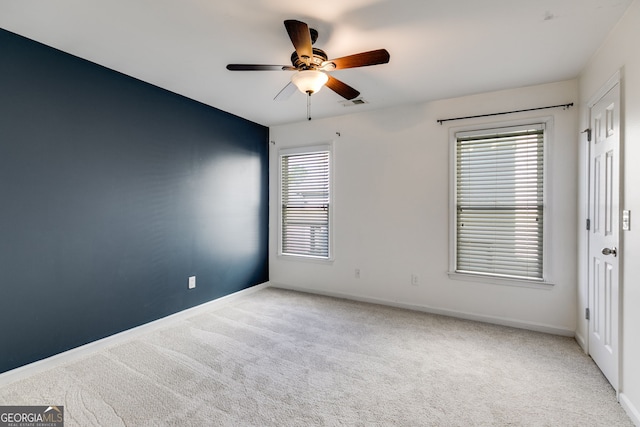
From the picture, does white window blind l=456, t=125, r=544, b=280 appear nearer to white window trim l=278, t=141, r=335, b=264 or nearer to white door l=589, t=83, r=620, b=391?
white door l=589, t=83, r=620, b=391

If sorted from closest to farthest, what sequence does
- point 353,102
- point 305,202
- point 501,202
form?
point 501,202 < point 353,102 < point 305,202

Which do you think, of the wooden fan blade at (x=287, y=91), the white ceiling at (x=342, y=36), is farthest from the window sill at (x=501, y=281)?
the wooden fan blade at (x=287, y=91)

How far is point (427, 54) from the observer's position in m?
2.53

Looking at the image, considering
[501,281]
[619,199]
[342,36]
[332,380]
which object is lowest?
[332,380]

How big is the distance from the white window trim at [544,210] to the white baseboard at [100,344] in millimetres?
2886

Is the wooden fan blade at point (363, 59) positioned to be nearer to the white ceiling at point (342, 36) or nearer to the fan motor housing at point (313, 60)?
the fan motor housing at point (313, 60)

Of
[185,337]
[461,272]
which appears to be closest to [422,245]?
[461,272]

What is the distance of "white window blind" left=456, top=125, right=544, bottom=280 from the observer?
3.16 meters

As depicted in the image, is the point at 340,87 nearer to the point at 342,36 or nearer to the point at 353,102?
the point at 342,36

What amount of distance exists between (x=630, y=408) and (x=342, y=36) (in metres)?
3.04

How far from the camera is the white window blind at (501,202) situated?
10.4 ft

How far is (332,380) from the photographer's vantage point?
88.0 inches

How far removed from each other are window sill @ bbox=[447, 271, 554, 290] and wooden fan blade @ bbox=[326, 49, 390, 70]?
2.51 metres

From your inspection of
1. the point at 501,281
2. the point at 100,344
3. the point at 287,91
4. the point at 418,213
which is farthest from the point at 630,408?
the point at 100,344
